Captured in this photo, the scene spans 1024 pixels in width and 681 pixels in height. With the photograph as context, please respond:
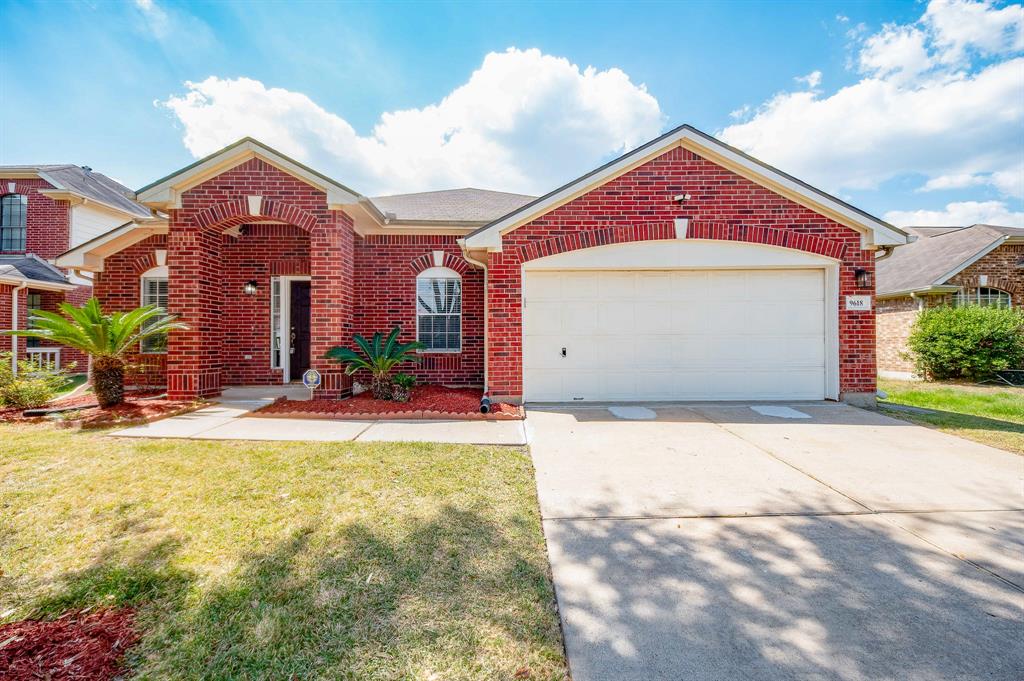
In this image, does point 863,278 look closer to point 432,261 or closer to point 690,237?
point 690,237

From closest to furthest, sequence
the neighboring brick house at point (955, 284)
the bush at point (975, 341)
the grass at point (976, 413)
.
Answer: the grass at point (976, 413) < the bush at point (975, 341) < the neighboring brick house at point (955, 284)

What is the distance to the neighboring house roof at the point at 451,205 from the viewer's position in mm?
9180

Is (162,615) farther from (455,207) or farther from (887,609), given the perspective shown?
(455,207)

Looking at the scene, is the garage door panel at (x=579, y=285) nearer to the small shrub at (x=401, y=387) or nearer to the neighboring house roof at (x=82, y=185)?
the small shrub at (x=401, y=387)

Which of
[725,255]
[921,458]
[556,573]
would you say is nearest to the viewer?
[556,573]

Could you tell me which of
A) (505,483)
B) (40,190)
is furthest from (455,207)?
(40,190)

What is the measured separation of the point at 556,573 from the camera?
249cm

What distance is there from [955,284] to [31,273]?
26.6m

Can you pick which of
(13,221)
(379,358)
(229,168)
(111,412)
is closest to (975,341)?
(379,358)

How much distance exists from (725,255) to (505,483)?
18.9ft

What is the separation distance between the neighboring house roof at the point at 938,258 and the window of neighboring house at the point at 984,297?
943mm

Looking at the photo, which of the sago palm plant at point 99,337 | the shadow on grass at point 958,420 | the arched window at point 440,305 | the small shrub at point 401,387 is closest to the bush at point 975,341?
the shadow on grass at point 958,420

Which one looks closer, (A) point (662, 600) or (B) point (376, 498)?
(A) point (662, 600)

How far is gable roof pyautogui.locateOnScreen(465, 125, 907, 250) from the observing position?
23.2 feet
